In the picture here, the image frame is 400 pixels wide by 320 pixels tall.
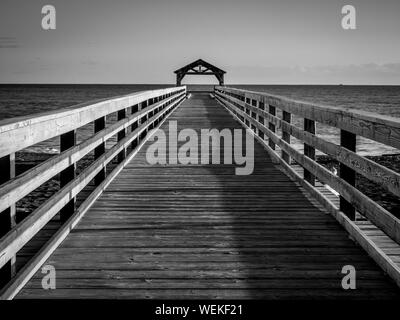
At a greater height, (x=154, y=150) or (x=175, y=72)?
(x=175, y=72)

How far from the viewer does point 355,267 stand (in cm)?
376

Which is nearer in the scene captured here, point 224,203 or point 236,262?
point 236,262

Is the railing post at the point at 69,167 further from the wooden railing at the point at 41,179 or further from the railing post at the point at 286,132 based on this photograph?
the railing post at the point at 286,132

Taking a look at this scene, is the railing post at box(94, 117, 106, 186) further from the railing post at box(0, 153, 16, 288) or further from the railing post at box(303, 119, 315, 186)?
the railing post at box(0, 153, 16, 288)

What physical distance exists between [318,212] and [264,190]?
122 cm

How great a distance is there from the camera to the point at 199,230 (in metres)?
4.68

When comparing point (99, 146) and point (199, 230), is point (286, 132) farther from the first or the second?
point (199, 230)

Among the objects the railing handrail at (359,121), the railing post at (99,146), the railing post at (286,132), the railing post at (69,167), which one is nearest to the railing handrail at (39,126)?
the railing post at (69,167)

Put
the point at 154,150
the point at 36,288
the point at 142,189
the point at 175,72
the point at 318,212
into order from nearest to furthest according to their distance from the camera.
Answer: the point at 36,288
the point at 318,212
the point at 142,189
the point at 154,150
the point at 175,72

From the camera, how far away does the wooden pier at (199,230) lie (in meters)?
3.30

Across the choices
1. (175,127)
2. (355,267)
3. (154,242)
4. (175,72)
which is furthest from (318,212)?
(175,72)

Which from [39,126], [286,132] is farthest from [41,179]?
[286,132]


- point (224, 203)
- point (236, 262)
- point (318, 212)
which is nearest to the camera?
point (236, 262)
